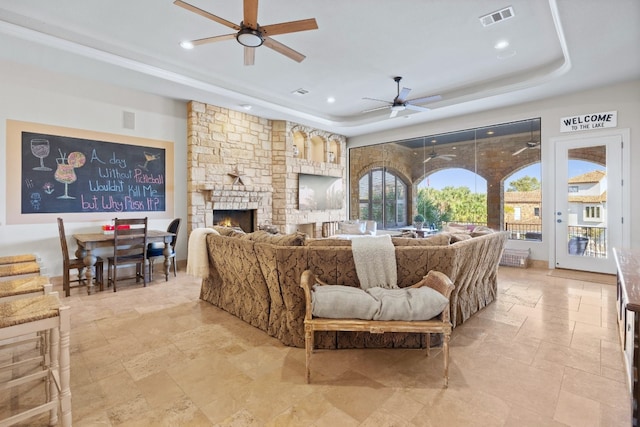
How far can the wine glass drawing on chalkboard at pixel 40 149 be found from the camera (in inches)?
165

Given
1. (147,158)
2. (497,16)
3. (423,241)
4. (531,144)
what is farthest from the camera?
(531,144)

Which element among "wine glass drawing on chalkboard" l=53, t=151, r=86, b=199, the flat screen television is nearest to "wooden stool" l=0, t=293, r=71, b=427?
"wine glass drawing on chalkboard" l=53, t=151, r=86, b=199

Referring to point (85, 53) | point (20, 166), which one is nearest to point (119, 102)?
point (85, 53)

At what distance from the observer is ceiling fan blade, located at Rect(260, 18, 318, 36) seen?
2.72m

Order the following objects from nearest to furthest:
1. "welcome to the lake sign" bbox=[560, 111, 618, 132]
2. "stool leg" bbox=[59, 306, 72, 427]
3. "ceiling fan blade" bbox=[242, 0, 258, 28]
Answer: "stool leg" bbox=[59, 306, 72, 427], "ceiling fan blade" bbox=[242, 0, 258, 28], "welcome to the lake sign" bbox=[560, 111, 618, 132]

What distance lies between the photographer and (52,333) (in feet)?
5.16

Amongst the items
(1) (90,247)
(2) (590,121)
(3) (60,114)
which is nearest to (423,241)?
(1) (90,247)

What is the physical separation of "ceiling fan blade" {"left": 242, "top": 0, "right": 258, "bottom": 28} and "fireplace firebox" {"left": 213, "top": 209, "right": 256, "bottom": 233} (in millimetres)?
3848

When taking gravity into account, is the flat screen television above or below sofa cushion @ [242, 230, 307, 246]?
above

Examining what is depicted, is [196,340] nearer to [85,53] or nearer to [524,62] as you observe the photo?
[85,53]

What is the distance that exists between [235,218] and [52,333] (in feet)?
16.1

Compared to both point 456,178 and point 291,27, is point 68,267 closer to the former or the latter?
point 291,27

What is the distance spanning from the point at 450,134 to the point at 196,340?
21.1 feet

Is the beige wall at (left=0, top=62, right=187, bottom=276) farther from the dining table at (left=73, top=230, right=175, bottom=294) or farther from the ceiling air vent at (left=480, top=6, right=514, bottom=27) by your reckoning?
the ceiling air vent at (left=480, top=6, right=514, bottom=27)
